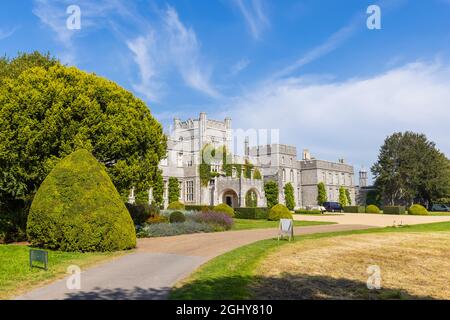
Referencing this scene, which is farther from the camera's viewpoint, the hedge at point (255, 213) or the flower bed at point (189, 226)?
the hedge at point (255, 213)

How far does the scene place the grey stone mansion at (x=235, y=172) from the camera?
157ft

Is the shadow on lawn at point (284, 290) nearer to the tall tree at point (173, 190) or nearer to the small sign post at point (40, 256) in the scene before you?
the small sign post at point (40, 256)

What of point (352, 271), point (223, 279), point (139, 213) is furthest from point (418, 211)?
point (223, 279)

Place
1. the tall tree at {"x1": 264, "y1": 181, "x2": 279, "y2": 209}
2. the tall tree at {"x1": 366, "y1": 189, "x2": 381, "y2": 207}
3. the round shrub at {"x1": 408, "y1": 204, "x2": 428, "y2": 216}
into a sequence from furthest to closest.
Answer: the tall tree at {"x1": 366, "y1": 189, "x2": 381, "y2": 207} → the tall tree at {"x1": 264, "y1": 181, "x2": 279, "y2": 209} → the round shrub at {"x1": 408, "y1": 204, "x2": 428, "y2": 216}

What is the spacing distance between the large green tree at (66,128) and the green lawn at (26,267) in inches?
168

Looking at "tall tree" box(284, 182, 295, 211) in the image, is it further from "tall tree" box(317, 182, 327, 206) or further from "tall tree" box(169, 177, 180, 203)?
"tall tree" box(169, 177, 180, 203)

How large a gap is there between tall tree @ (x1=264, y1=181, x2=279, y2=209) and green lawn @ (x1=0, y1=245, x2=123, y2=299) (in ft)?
130

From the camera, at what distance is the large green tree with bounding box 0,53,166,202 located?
643 inches

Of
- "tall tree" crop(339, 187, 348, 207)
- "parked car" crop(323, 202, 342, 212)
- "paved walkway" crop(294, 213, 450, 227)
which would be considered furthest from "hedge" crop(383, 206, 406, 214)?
"tall tree" crop(339, 187, 348, 207)

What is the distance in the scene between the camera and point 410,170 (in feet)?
195

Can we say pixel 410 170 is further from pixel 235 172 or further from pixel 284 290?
pixel 284 290

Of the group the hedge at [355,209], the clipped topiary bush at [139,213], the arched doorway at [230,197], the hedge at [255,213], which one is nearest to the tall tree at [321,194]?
the hedge at [355,209]

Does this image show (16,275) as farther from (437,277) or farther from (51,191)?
(437,277)

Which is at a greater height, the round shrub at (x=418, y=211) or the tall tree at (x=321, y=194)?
the tall tree at (x=321, y=194)
